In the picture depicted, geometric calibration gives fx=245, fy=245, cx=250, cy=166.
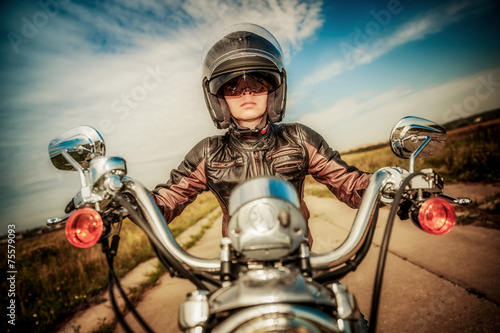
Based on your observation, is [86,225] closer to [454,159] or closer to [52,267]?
[52,267]

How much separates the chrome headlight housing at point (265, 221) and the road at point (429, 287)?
234 cm

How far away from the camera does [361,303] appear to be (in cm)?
280

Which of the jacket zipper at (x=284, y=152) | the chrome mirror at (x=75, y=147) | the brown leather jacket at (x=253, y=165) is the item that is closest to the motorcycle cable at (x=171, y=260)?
the chrome mirror at (x=75, y=147)

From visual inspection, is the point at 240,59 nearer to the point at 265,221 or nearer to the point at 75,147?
the point at 75,147

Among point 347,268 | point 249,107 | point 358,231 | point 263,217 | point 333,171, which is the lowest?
point 347,268

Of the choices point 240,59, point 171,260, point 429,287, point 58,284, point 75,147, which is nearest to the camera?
point 171,260

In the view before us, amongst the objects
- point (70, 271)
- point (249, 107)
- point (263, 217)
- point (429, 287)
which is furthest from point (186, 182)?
point (70, 271)

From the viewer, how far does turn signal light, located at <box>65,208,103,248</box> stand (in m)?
0.84

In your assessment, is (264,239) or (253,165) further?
(253,165)

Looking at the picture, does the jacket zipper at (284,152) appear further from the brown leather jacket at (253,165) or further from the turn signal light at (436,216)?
the turn signal light at (436,216)

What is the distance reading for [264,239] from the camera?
718mm

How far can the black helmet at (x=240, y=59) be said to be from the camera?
1549 mm

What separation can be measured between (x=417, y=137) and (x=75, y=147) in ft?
4.90

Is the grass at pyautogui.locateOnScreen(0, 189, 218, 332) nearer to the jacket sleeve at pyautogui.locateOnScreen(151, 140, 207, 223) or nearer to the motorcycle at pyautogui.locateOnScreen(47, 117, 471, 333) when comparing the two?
the jacket sleeve at pyautogui.locateOnScreen(151, 140, 207, 223)
